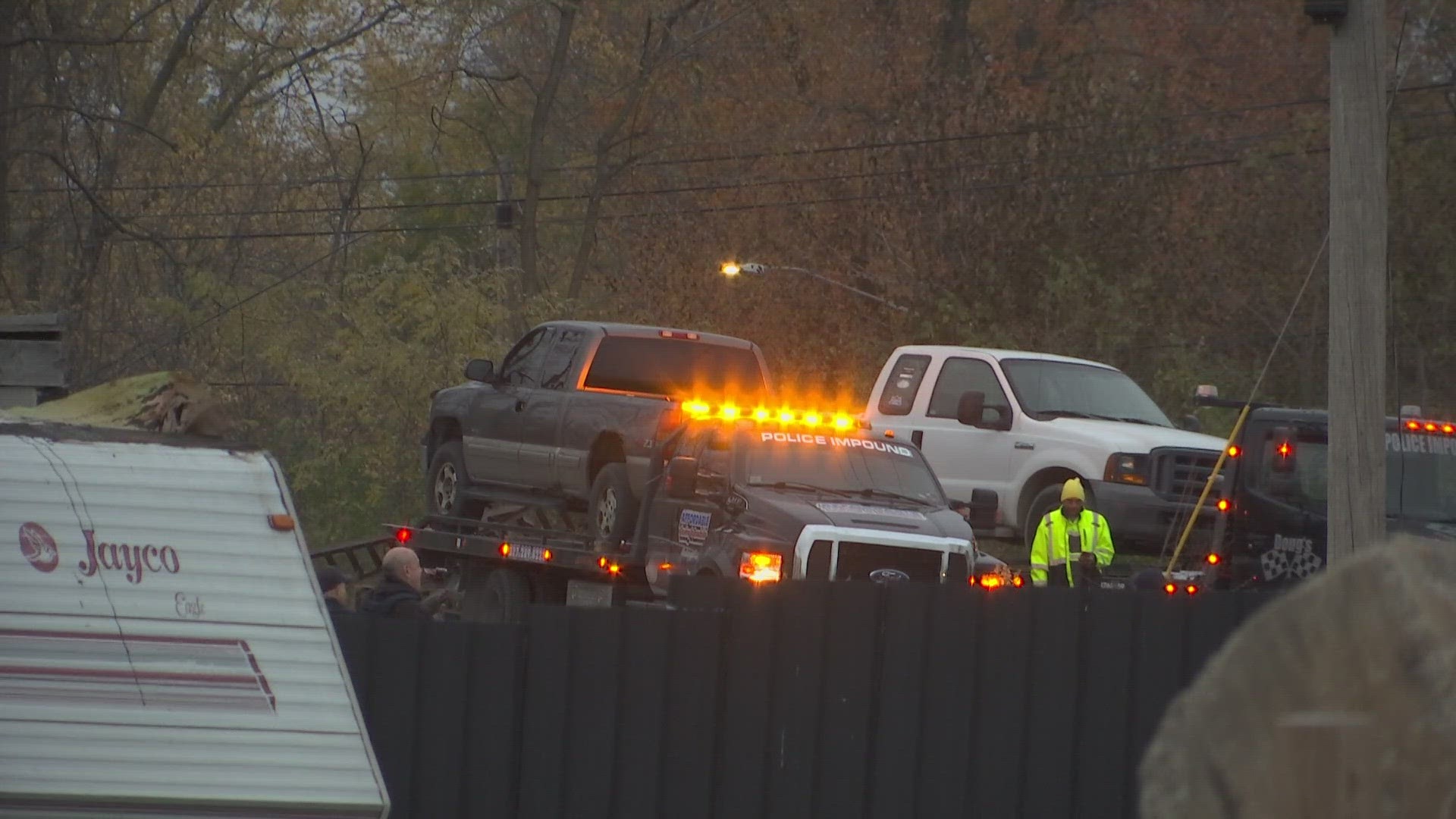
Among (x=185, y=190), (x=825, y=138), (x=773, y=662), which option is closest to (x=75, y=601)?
(x=773, y=662)

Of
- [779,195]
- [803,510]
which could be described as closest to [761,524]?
[803,510]

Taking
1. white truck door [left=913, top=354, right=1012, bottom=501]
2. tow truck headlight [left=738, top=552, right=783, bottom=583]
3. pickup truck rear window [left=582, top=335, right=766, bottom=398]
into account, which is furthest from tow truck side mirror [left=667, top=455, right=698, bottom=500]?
white truck door [left=913, top=354, right=1012, bottom=501]

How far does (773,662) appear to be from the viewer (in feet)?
30.5

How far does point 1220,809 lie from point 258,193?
132 ft

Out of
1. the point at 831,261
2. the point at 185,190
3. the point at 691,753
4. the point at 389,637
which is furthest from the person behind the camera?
the point at 831,261

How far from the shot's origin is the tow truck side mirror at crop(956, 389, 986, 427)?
56.5ft

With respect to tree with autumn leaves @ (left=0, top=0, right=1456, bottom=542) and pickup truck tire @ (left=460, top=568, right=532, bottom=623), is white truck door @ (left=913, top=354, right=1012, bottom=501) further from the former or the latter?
tree with autumn leaves @ (left=0, top=0, right=1456, bottom=542)

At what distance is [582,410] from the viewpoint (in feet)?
54.7

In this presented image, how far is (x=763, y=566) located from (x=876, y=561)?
0.78m

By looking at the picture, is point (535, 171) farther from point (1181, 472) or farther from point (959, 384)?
point (1181, 472)

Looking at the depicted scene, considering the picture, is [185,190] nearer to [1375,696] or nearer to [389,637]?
[389,637]

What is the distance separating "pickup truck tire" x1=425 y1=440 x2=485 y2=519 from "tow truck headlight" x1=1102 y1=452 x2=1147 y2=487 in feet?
19.9

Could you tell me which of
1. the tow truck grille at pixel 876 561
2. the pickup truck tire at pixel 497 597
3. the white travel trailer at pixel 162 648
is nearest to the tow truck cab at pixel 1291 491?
the tow truck grille at pixel 876 561

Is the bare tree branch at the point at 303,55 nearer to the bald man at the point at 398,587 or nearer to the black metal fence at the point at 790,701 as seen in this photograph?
the bald man at the point at 398,587
